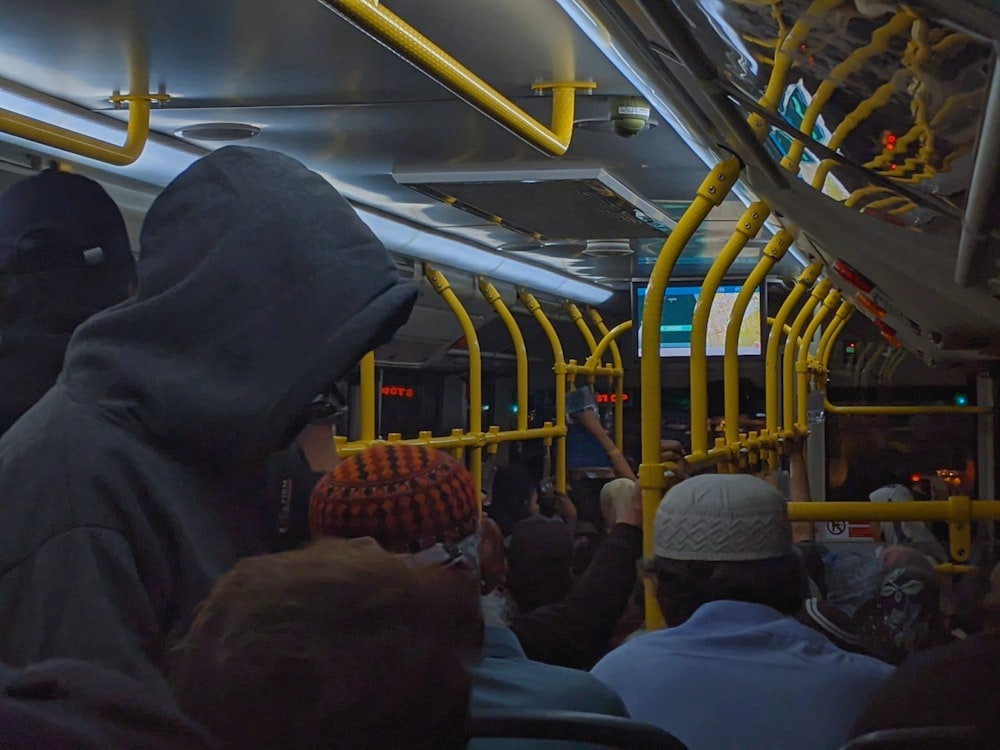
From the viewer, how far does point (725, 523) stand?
1992 millimetres

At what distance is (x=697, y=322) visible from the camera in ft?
10.0

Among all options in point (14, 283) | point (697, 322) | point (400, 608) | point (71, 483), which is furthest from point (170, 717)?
point (697, 322)

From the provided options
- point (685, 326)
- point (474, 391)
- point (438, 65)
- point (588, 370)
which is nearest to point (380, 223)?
point (474, 391)

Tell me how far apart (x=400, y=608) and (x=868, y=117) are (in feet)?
3.86

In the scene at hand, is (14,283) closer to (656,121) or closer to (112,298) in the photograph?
(112,298)

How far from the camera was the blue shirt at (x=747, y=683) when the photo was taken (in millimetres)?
1743

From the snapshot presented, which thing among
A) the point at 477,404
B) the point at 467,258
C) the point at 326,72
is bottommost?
the point at 477,404

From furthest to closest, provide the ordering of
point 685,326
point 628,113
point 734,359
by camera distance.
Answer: point 685,326 < point 734,359 < point 628,113

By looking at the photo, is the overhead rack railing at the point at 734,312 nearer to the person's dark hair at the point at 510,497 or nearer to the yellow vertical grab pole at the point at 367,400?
the yellow vertical grab pole at the point at 367,400

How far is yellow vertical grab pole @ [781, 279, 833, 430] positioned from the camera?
555cm

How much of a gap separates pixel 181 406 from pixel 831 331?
20.0ft

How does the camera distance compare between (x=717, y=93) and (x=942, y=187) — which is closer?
(x=942, y=187)

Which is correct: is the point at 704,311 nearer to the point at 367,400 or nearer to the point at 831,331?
the point at 367,400

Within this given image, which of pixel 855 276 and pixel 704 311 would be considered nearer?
pixel 704 311
